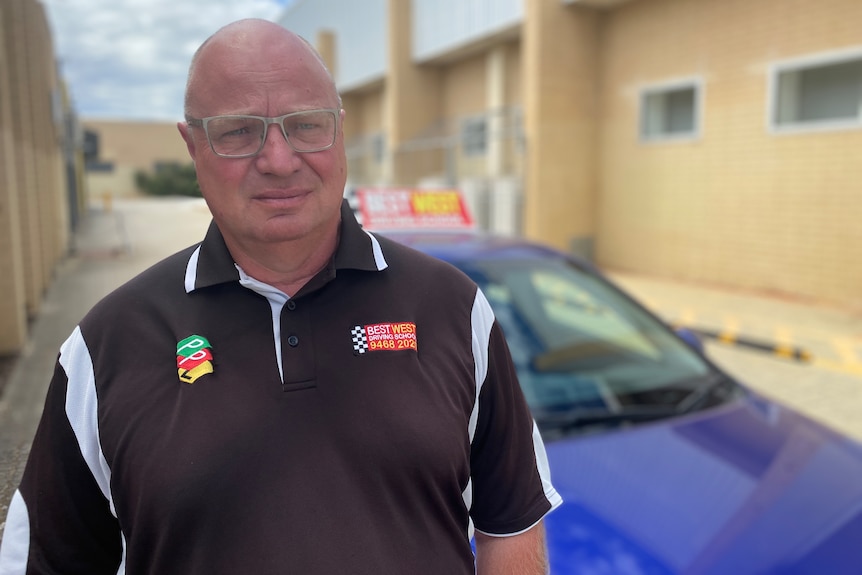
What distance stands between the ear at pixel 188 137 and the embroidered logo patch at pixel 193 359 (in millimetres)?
341

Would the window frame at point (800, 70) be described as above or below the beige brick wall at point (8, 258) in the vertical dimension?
above

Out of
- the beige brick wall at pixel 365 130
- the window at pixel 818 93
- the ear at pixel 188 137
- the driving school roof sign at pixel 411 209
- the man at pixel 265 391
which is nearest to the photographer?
the man at pixel 265 391

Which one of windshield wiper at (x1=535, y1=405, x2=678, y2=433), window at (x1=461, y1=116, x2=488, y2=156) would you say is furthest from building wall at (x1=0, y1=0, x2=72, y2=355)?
window at (x1=461, y1=116, x2=488, y2=156)

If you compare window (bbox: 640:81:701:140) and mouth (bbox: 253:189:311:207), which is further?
window (bbox: 640:81:701:140)

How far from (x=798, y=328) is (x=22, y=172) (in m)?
8.32

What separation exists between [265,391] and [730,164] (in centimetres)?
1080

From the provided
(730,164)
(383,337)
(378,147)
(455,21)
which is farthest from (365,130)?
(383,337)

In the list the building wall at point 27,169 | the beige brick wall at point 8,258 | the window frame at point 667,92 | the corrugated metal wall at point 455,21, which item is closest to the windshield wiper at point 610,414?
the building wall at point 27,169

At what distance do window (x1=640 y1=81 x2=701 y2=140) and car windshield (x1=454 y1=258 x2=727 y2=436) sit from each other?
28.4 feet

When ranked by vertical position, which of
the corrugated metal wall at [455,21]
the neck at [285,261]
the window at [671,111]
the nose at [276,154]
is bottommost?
the neck at [285,261]

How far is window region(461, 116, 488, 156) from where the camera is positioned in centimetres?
1651

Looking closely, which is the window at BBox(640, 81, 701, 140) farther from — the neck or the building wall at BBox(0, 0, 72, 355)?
the neck

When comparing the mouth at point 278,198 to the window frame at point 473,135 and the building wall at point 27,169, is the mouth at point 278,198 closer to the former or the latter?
the building wall at point 27,169

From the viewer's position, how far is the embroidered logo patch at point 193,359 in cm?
116
